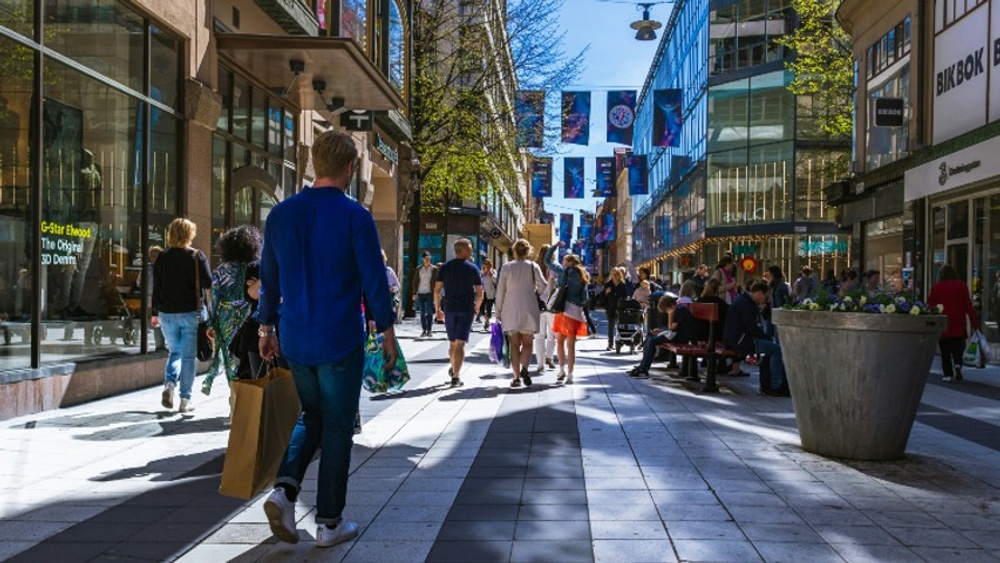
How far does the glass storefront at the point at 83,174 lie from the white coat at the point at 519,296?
167 inches

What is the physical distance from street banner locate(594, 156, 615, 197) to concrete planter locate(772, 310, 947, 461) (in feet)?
136

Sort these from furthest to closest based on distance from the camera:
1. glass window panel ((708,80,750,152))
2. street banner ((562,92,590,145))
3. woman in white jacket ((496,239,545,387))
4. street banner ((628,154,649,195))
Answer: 1. street banner ((628,154,649,195))
2. glass window panel ((708,80,750,152))
3. street banner ((562,92,590,145))
4. woman in white jacket ((496,239,545,387))

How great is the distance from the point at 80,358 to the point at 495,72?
20174 millimetres

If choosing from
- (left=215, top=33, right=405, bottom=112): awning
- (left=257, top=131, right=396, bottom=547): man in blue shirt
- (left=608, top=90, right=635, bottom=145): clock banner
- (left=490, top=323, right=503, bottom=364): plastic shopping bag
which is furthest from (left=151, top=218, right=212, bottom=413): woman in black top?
(left=608, top=90, right=635, bottom=145): clock banner

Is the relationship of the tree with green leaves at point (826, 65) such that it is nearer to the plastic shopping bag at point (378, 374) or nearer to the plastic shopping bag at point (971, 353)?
the plastic shopping bag at point (971, 353)

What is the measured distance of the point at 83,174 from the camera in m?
9.69

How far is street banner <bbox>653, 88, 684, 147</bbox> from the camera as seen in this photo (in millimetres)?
33000

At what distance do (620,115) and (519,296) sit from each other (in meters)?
18.2

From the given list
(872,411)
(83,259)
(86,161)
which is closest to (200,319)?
(83,259)

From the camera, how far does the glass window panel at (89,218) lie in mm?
8969

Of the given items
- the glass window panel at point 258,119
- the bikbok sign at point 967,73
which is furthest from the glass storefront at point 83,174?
the bikbok sign at point 967,73

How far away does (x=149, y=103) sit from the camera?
1109cm

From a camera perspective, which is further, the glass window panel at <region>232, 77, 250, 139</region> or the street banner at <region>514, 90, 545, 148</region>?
the street banner at <region>514, 90, 545, 148</region>

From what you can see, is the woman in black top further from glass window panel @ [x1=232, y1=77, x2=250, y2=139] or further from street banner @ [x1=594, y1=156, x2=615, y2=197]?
street banner @ [x1=594, y1=156, x2=615, y2=197]
